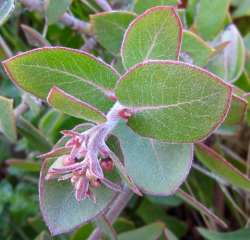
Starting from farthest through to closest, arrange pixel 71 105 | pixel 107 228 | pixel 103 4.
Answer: pixel 103 4
pixel 107 228
pixel 71 105

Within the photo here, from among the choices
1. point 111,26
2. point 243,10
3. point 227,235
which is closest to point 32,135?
point 111,26

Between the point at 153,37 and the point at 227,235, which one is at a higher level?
Result: the point at 153,37

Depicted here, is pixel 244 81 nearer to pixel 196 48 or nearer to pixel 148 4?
pixel 196 48

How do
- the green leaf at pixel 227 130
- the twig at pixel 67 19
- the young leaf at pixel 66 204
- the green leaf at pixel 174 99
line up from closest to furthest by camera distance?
the green leaf at pixel 174 99 < the young leaf at pixel 66 204 < the twig at pixel 67 19 < the green leaf at pixel 227 130

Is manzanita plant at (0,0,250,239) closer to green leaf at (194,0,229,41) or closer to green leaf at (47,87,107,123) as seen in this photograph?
green leaf at (47,87,107,123)

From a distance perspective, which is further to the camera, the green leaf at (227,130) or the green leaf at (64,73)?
the green leaf at (227,130)

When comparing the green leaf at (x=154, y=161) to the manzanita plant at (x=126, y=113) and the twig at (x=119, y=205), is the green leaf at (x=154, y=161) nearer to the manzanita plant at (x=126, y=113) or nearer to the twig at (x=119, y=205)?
the manzanita plant at (x=126, y=113)

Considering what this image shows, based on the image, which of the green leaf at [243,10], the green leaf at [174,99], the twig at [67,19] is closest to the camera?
the green leaf at [174,99]

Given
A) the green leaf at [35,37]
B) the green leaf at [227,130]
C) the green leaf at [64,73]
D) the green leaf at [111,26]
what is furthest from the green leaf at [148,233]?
the green leaf at [35,37]
